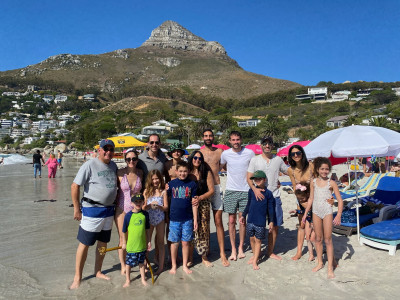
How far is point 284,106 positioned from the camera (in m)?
92.4

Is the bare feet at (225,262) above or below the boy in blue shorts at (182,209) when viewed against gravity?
below

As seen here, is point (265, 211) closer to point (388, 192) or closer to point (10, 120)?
point (388, 192)

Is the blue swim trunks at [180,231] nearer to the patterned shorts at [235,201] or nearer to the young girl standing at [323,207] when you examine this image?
the patterned shorts at [235,201]

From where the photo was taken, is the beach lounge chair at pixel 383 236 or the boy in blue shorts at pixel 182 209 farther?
the beach lounge chair at pixel 383 236

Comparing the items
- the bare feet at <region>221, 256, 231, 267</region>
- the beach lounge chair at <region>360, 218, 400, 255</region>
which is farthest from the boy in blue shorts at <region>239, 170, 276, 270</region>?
the beach lounge chair at <region>360, 218, 400, 255</region>

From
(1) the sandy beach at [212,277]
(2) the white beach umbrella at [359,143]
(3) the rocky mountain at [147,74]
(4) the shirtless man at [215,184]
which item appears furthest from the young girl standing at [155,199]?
(3) the rocky mountain at [147,74]

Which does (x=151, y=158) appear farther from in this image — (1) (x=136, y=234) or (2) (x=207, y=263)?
(2) (x=207, y=263)

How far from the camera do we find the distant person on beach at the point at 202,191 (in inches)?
159

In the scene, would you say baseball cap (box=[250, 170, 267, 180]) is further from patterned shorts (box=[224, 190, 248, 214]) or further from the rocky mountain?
the rocky mountain

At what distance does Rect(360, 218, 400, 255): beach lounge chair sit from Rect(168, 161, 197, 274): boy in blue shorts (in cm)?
288

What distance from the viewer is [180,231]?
12.9ft

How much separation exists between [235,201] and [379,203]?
3854mm

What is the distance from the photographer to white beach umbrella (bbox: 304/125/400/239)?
4664 mm

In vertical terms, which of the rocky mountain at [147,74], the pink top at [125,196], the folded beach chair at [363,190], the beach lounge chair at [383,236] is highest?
the rocky mountain at [147,74]
